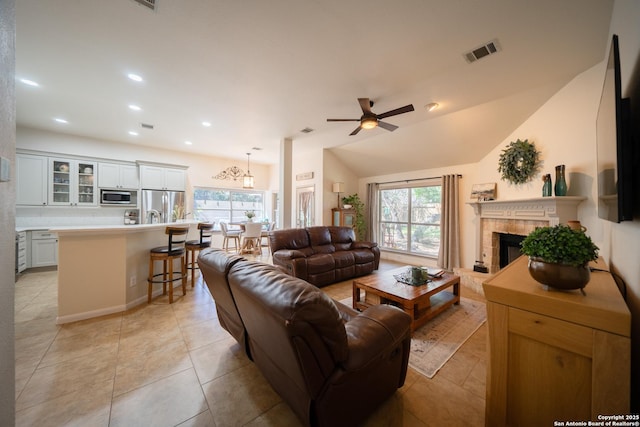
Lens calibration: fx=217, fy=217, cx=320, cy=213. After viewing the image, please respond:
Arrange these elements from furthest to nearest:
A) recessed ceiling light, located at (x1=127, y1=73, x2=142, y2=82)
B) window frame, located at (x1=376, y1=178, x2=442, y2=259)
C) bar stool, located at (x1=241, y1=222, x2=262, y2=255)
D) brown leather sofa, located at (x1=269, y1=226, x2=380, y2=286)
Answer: bar stool, located at (x1=241, y1=222, x2=262, y2=255)
window frame, located at (x1=376, y1=178, x2=442, y2=259)
brown leather sofa, located at (x1=269, y1=226, x2=380, y2=286)
recessed ceiling light, located at (x1=127, y1=73, x2=142, y2=82)

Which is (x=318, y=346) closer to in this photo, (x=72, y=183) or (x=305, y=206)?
(x=305, y=206)

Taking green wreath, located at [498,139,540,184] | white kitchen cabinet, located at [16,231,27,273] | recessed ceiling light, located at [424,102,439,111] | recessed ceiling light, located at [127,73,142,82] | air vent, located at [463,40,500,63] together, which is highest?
recessed ceiling light, located at [127,73,142,82]

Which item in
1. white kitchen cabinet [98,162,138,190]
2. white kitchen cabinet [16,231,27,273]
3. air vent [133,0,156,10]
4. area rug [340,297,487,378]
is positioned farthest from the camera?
white kitchen cabinet [98,162,138,190]

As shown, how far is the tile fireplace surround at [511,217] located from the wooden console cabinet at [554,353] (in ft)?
7.53

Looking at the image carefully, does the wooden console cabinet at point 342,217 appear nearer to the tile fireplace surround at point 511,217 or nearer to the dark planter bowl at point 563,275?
the tile fireplace surround at point 511,217

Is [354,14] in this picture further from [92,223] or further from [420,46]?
[92,223]

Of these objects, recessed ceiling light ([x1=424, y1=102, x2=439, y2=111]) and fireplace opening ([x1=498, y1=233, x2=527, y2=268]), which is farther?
fireplace opening ([x1=498, y1=233, x2=527, y2=268])

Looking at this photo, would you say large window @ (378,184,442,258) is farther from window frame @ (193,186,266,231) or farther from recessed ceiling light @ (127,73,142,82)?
recessed ceiling light @ (127,73,142,82)

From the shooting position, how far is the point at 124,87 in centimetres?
292

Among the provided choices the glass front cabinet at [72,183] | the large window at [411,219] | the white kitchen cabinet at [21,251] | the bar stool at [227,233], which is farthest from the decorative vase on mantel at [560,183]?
the glass front cabinet at [72,183]

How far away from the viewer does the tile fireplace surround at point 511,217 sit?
9.30 ft

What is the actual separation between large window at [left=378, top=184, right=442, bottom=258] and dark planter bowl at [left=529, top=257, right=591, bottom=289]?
4.40m

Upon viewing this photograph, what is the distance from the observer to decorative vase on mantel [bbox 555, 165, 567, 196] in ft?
9.13

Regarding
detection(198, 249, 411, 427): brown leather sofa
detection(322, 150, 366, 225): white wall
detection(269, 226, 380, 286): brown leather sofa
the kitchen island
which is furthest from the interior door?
detection(198, 249, 411, 427): brown leather sofa
